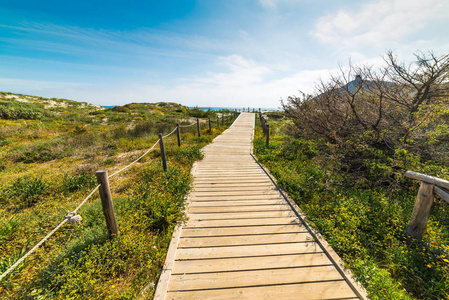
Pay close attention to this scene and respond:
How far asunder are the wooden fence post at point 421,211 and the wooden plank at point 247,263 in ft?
5.38

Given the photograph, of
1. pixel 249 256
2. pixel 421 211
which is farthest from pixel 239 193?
pixel 421 211

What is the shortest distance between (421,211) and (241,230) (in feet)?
9.55

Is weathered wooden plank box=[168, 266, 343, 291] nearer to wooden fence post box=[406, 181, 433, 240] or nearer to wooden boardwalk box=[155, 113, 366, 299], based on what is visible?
wooden boardwalk box=[155, 113, 366, 299]

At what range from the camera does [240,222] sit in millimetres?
3318

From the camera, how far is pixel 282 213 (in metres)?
3.60

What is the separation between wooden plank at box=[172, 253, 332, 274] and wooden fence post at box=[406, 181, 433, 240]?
5.38 ft

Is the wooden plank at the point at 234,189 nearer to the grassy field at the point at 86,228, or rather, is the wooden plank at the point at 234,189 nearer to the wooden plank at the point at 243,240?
the grassy field at the point at 86,228

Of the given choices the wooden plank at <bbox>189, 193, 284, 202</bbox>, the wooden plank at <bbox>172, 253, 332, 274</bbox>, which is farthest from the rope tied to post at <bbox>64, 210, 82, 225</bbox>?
the wooden plank at <bbox>189, 193, 284, 202</bbox>

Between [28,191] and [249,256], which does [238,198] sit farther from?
[28,191]

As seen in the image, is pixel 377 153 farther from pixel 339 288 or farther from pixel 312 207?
pixel 339 288

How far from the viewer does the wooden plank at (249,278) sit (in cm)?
215

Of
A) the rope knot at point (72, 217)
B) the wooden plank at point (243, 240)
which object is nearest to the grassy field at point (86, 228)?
the rope knot at point (72, 217)

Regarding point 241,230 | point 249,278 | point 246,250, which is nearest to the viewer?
point 249,278

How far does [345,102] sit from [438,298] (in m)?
5.35
